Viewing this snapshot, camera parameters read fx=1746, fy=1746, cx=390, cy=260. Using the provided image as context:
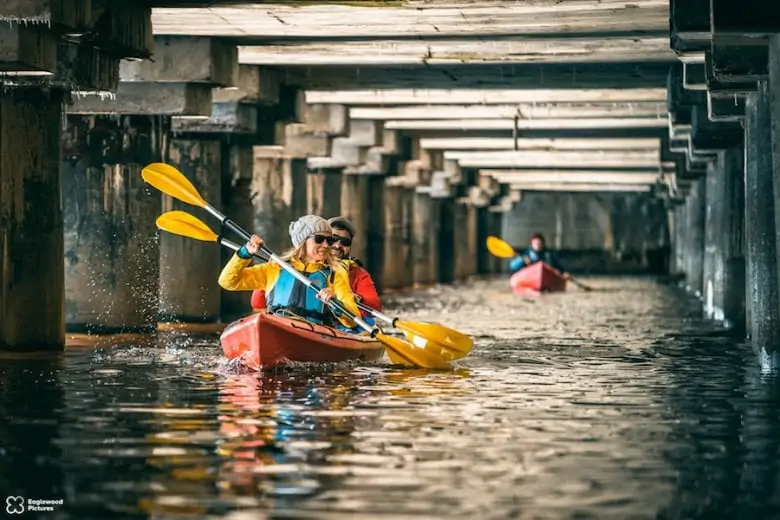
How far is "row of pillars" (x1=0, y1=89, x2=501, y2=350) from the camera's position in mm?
16578

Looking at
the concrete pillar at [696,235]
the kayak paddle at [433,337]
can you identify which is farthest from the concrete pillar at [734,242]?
the concrete pillar at [696,235]

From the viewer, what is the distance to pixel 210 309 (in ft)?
76.4

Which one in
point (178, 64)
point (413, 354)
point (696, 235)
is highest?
point (178, 64)

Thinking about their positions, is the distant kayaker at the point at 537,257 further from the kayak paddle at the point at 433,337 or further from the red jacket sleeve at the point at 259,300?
the kayak paddle at the point at 433,337

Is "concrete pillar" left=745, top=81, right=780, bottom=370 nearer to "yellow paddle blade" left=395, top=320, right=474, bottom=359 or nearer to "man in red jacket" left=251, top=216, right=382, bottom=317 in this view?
"yellow paddle blade" left=395, top=320, right=474, bottom=359

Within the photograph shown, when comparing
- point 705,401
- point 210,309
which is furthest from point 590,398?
point 210,309

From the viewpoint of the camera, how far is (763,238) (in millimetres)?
16188

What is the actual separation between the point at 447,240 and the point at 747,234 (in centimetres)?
3421

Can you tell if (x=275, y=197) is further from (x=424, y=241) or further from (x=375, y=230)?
(x=424, y=241)

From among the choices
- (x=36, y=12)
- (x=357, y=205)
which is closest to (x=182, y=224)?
(x=36, y=12)

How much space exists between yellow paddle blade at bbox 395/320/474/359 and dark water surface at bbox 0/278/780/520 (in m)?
0.16

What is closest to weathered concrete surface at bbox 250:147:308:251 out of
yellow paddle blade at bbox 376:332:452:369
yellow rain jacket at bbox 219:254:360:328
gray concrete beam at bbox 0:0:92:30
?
yellow paddle blade at bbox 376:332:452:369

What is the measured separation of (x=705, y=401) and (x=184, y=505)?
5.78m

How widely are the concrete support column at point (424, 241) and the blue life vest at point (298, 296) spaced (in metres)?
29.9
